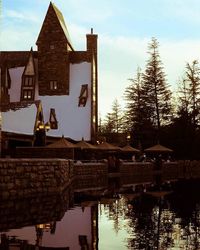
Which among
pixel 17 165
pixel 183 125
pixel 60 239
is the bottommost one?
pixel 60 239

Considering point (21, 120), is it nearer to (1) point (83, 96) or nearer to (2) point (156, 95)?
(1) point (83, 96)

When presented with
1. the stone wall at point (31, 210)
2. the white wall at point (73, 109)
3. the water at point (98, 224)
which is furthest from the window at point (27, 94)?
the stone wall at point (31, 210)

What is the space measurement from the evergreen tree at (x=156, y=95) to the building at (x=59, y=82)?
10568 mm

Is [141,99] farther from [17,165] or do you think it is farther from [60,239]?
[60,239]

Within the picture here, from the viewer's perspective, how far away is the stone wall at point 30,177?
1489 cm

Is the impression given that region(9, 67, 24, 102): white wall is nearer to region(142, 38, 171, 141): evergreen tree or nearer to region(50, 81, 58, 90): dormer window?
region(50, 81, 58, 90): dormer window

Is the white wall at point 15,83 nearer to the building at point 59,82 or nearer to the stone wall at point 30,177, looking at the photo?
the building at point 59,82

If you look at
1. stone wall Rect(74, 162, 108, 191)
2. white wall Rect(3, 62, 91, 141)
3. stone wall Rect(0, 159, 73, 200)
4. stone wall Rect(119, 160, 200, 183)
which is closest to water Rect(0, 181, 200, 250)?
stone wall Rect(0, 159, 73, 200)

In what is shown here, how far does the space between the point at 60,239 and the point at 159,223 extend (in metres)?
3.16

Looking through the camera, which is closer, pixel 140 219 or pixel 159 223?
pixel 159 223

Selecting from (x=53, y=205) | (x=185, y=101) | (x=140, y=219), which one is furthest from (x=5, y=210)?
(x=185, y=101)

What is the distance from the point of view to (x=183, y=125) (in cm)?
5597

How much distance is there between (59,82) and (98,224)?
39.7 metres

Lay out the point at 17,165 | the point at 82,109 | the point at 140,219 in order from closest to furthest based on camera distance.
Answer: the point at 140,219, the point at 17,165, the point at 82,109
